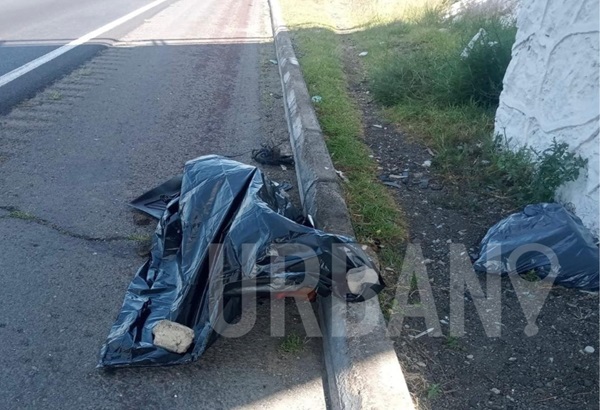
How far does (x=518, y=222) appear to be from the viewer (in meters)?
3.53

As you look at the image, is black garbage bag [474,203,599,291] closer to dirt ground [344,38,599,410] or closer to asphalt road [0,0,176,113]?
dirt ground [344,38,599,410]

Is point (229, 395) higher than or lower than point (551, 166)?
lower

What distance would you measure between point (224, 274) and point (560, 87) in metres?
2.53

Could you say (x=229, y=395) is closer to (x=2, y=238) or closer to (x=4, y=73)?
(x=2, y=238)

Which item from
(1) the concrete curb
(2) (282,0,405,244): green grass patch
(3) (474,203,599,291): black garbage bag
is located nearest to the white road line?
(2) (282,0,405,244): green grass patch

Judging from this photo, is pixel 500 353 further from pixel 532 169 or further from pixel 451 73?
pixel 451 73

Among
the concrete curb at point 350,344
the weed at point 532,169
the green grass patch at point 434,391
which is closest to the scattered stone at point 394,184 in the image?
the concrete curb at point 350,344

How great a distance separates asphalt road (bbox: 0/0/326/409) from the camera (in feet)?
8.34

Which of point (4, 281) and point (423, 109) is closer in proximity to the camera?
point (4, 281)

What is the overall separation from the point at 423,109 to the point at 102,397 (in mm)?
4269

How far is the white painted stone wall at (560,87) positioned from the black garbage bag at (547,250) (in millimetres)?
181

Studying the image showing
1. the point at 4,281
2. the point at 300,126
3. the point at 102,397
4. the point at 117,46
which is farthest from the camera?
the point at 117,46

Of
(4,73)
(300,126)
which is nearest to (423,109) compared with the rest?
(300,126)

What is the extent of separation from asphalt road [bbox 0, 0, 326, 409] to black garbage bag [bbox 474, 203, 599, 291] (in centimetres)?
117
